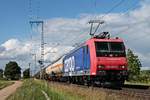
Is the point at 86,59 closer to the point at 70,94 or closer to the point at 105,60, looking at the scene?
the point at 105,60

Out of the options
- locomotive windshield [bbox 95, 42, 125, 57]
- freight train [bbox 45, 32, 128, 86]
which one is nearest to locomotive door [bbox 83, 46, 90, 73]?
freight train [bbox 45, 32, 128, 86]

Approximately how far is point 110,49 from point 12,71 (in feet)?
534

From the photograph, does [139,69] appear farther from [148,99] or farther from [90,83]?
[148,99]

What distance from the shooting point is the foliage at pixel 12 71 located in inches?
7466

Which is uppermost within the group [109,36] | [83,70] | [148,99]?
[109,36]

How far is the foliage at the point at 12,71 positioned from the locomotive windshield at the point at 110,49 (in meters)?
162

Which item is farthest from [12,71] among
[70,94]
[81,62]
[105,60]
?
[70,94]

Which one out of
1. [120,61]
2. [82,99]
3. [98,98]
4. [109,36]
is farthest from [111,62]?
[98,98]

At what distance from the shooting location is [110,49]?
29984mm

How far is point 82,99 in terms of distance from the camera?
2059 cm

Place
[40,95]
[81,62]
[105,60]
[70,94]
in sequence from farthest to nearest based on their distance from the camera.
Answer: [81,62], [40,95], [105,60], [70,94]

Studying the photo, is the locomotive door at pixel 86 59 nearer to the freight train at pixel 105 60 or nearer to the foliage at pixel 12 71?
the freight train at pixel 105 60

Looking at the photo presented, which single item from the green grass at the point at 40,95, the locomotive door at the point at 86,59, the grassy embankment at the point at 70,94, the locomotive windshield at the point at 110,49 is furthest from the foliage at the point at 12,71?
the locomotive windshield at the point at 110,49

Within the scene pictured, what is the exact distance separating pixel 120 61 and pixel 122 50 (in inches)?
40.6
